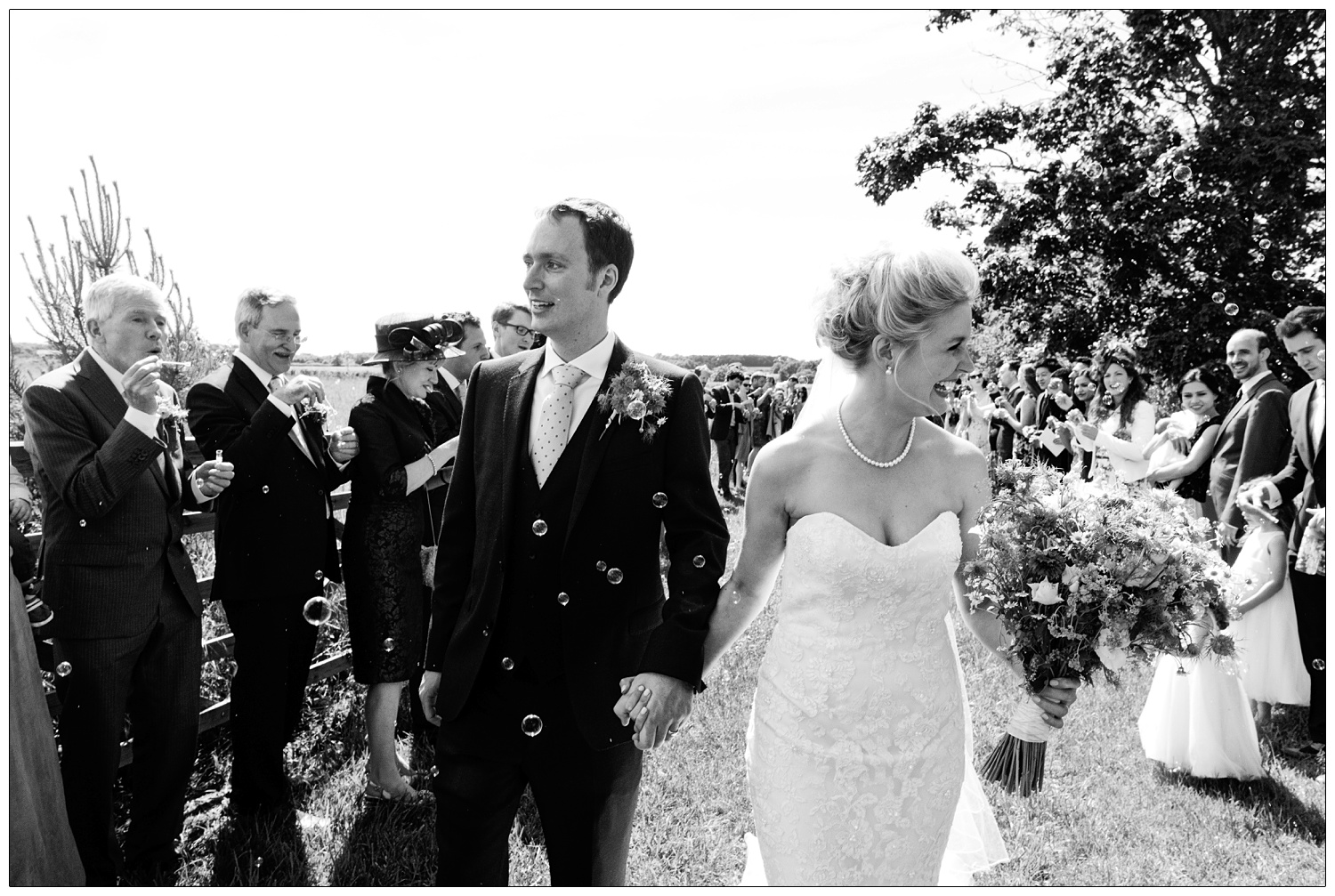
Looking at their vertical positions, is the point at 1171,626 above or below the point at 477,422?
below

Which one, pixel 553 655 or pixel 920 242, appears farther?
pixel 553 655

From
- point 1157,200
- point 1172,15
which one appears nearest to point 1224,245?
point 1157,200

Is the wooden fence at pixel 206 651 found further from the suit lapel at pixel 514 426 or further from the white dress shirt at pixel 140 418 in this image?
the suit lapel at pixel 514 426

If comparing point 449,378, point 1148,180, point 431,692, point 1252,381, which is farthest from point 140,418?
point 1148,180

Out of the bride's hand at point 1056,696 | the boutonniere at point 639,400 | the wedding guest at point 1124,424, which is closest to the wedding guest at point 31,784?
the boutonniere at point 639,400

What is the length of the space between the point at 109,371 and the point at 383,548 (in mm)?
1431

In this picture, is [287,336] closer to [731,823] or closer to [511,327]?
[511,327]

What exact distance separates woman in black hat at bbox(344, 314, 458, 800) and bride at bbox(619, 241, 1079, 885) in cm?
232

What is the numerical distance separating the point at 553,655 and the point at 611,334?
1040 mm

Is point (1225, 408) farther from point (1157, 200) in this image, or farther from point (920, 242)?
point (1157, 200)

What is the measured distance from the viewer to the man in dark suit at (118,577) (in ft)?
12.3

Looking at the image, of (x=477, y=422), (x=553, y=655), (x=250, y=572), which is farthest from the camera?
(x=250, y=572)

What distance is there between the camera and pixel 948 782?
9.95 ft

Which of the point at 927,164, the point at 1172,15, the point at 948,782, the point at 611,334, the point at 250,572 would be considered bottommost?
the point at 948,782
